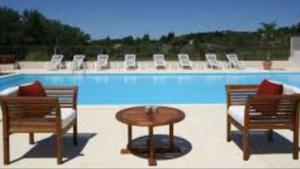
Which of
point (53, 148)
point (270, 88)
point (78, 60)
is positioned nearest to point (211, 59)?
point (78, 60)

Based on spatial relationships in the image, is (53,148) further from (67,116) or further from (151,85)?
(151,85)

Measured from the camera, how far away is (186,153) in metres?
3.83

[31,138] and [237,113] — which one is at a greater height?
[237,113]

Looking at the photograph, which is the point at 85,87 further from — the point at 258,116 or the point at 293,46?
the point at 293,46

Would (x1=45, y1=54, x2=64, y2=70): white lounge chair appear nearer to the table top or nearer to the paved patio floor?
the paved patio floor

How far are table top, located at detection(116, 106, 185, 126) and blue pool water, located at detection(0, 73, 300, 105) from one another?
516 centimetres

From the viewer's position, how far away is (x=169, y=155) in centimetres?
377

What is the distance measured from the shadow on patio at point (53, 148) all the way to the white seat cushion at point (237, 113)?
72.7 inches

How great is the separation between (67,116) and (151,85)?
8.78m

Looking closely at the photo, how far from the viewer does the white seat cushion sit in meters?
3.77

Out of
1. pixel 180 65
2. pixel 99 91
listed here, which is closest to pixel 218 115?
pixel 99 91

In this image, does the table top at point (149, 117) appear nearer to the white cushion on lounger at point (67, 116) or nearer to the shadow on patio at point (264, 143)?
the white cushion on lounger at point (67, 116)

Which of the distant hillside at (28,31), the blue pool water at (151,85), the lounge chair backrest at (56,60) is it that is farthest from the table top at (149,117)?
the distant hillside at (28,31)

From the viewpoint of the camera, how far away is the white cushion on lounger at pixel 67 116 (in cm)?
364
